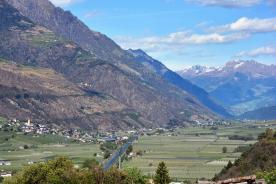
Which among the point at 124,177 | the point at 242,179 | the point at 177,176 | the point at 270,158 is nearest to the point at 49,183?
the point at 124,177

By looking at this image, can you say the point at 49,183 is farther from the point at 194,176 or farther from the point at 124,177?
the point at 194,176

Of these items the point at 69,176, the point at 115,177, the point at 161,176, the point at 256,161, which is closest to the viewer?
the point at 115,177

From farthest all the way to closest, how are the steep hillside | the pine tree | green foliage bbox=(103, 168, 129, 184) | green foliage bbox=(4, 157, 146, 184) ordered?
the steep hillside
the pine tree
green foliage bbox=(4, 157, 146, 184)
green foliage bbox=(103, 168, 129, 184)

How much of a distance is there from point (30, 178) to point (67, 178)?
7278 millimetres

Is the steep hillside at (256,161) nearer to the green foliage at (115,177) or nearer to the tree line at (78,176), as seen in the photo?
the tree line at (78,176)

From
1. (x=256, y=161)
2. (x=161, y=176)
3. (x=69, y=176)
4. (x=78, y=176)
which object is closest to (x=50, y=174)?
(x=69, y=176)

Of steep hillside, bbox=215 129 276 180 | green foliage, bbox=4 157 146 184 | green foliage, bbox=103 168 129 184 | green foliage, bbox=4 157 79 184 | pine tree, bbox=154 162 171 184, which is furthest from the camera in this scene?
steep hillside, bbox=215 129 276 180

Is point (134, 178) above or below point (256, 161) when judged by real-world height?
below

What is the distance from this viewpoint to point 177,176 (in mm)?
188250

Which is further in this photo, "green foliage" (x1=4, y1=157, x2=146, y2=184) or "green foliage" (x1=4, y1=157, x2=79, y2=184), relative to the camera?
"green foliage" (x1=4, y1=157, x2=79, y2=184)

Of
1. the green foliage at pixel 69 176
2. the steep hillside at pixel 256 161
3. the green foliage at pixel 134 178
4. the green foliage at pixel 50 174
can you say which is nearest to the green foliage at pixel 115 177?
the green foliage at pixel 69 176

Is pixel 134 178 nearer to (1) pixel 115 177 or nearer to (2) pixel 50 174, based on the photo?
(1) pixel 115 177

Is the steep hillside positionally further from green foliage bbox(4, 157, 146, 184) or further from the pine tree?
green foliage bbox(4, 157, 146, 184)

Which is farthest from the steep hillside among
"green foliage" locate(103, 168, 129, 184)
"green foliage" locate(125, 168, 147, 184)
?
"green foliage" locate(103, 168, 129, 184)
